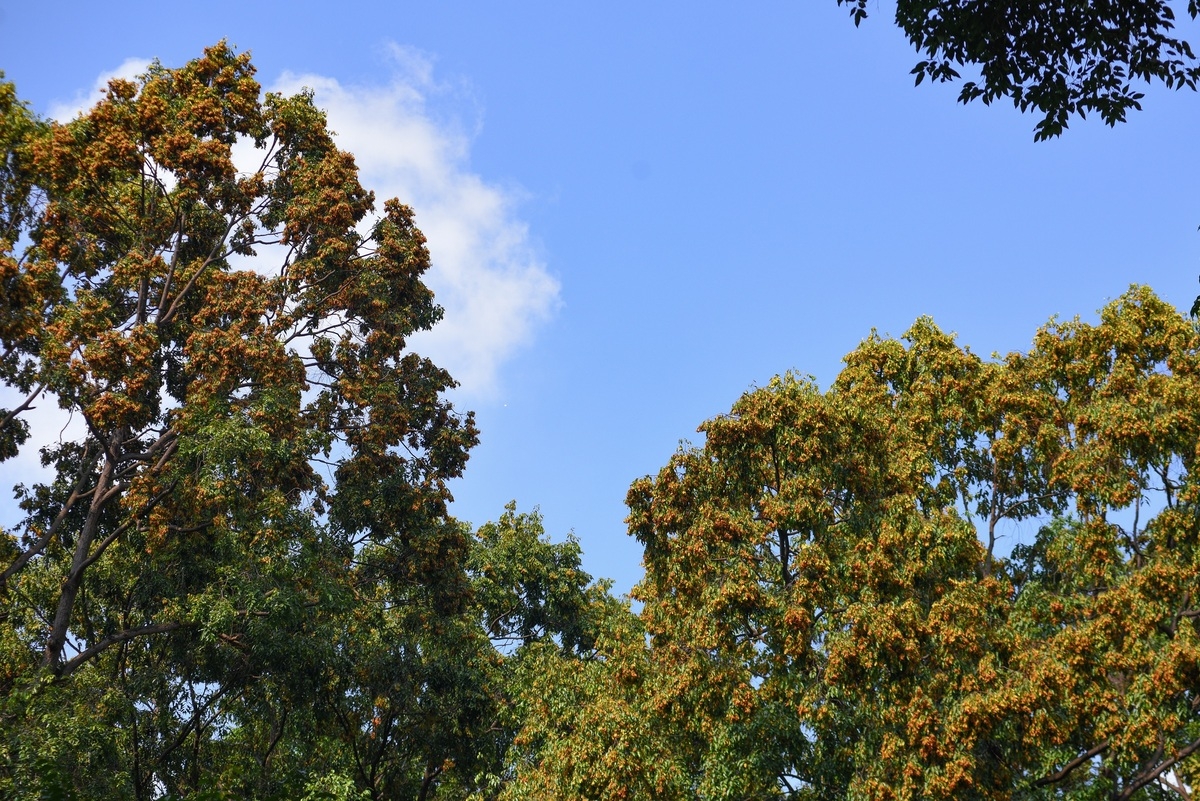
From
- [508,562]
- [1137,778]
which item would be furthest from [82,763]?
[1137,778]

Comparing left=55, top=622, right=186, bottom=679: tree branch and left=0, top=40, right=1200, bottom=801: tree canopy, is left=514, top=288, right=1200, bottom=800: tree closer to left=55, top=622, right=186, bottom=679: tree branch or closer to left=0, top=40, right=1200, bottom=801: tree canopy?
left=0, top=40, right=1200, bottom=801: tree canopy

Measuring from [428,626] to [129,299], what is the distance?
34.3 ft

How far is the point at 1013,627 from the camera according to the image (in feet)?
64.5

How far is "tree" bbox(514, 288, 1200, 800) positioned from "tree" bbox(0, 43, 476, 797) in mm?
6564

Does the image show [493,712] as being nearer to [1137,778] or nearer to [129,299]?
[129,299]

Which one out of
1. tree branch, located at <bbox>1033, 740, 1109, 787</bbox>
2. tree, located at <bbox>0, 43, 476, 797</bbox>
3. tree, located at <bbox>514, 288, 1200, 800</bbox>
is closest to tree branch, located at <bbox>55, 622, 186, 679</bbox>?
tree, located at <bbox>0, 43, 476, 797</bbox>

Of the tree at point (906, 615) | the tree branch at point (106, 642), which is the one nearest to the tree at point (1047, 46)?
the tree at point (906, 615)

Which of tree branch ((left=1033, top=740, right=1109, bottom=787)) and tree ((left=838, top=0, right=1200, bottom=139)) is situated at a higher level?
tree ((left=838, top=0, right=1200, bottom=139))

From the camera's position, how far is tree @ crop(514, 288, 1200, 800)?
17.8 meters

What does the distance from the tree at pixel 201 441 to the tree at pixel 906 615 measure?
656 centimetres

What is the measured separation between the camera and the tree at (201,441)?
21.3 meters

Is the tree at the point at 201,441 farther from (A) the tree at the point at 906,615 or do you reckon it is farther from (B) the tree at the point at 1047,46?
(B) the tree at the point at 1047,46

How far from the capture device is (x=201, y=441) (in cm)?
2200

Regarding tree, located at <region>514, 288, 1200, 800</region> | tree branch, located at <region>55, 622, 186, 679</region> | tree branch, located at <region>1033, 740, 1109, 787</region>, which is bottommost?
tree branch, located at <region>1033, 740, 1109, 787</region>
